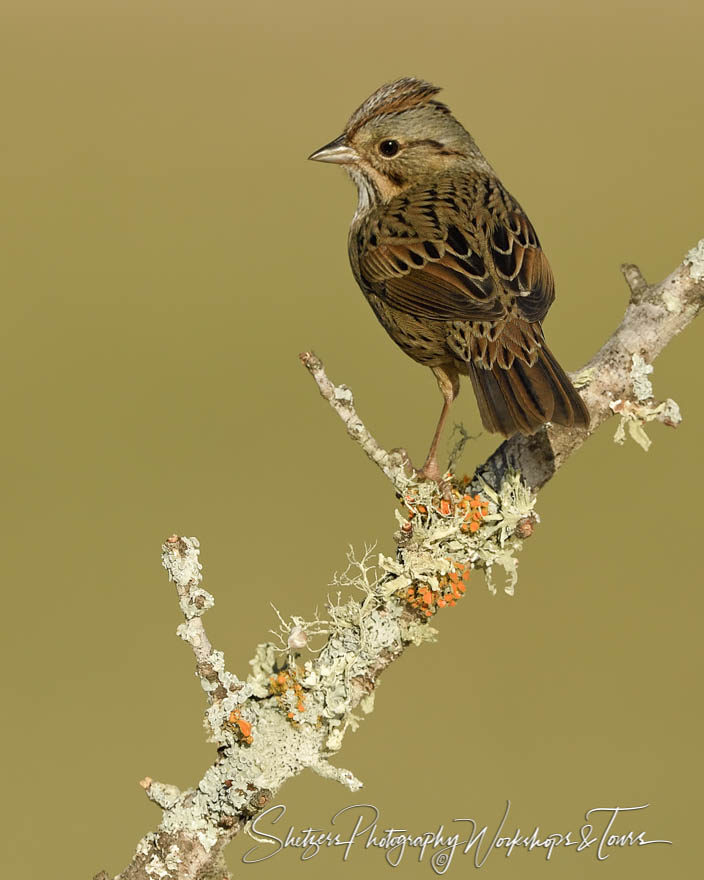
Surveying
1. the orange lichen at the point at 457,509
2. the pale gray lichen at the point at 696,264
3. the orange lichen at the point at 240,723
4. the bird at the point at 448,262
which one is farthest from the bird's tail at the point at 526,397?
the orange lichen at the point at 240,723

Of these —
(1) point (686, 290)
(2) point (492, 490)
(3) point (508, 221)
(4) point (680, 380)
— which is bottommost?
(2) point (492, 490)

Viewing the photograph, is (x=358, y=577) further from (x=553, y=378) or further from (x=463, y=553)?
(x=553, y=378)

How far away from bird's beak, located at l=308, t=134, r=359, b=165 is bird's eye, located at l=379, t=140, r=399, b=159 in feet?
0.33

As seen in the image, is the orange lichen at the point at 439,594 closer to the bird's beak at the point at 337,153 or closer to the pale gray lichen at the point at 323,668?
the pale gray lichen at the point at 323,668

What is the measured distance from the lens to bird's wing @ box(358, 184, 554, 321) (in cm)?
348

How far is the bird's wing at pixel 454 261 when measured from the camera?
3484mm

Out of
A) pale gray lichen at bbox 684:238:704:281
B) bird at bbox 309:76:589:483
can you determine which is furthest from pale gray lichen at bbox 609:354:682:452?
pale gray lichen at bbox 684:238:704:281

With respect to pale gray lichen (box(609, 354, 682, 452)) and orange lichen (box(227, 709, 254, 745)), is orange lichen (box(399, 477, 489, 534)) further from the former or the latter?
orange lichen (box(227, 709, 254, 745))

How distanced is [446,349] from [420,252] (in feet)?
1.14

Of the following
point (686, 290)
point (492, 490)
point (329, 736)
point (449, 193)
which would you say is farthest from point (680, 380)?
point (329, 736)

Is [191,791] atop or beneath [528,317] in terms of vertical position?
beneath

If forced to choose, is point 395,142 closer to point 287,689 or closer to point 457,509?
point 457,509

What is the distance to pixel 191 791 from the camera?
2.45 m

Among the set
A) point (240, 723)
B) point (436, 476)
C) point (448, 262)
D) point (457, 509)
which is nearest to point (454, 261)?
point (448, 262)
